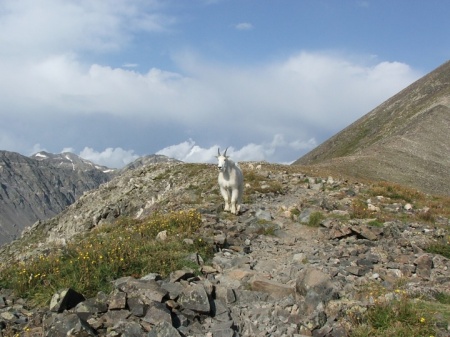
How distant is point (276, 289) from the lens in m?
9.69

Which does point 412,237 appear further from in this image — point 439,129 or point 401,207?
Answer: point 439,129

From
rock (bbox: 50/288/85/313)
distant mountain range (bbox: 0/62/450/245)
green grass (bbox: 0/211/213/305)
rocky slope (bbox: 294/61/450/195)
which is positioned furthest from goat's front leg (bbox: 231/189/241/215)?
rocky slope (bbox: 294/61/450/195)

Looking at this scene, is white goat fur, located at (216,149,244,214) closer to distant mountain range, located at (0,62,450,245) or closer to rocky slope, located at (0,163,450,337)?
rocky slope, located at (0,163,450,337)

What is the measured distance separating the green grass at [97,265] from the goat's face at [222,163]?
5.37 m

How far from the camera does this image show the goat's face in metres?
17.8

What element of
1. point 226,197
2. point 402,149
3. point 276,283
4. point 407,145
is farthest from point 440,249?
point 407,145

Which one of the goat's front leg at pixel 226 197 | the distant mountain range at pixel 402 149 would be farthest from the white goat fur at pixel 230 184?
the distant mountain range at pixel 402 149

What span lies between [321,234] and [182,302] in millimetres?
7649

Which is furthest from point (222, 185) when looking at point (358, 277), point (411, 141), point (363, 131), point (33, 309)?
point (363, 131)

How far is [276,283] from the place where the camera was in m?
9.90

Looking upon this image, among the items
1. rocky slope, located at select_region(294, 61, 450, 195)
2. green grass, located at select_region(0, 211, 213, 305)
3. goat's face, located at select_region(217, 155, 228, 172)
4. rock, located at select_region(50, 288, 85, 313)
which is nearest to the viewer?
rock, located at select_region(50, 288, 85, 313)

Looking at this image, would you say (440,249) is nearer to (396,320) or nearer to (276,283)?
(276,283)

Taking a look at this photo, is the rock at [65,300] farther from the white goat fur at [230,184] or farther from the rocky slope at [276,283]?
the white goat fur at [230,184]

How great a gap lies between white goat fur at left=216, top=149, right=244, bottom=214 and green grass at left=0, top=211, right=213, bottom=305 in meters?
5.67
